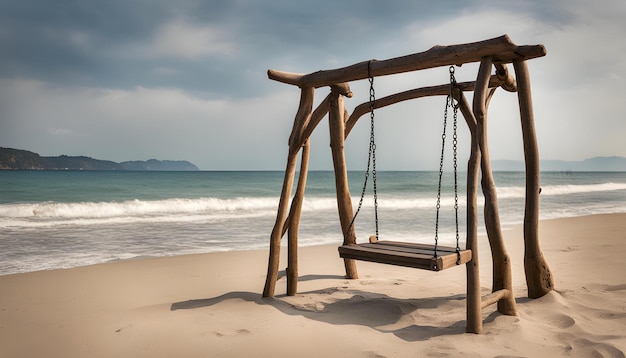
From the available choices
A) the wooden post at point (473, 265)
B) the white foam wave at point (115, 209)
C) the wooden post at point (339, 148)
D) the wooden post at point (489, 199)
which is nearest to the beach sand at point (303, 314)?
the wooden post at point (473, 265)

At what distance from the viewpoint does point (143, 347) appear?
3844 mm

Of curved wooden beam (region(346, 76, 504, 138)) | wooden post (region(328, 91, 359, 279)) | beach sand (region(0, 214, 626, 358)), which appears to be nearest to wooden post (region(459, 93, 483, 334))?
beach sand (region(0, 214, 626, 358))

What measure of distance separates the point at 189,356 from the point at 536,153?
398 cm

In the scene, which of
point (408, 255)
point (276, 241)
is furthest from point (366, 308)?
point (276, 241)

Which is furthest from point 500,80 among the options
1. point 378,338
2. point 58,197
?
point 58,197

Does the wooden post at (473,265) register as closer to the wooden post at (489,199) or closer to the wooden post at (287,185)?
the wooden post at (489,199)

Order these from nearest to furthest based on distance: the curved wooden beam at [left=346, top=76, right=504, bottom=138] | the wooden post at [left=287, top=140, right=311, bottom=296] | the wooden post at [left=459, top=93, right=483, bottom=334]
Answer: the wooden post at [left=459, top=93, right=483, bottom=334] → the curved wooden beam at [left=346, top=76, right=504, bottom=138] → the wooden post at [left=287, top=140, right=311, bottom=296]

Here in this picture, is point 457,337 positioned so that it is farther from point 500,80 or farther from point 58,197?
point 58,197

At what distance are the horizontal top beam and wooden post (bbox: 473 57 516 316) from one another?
0.13 metres

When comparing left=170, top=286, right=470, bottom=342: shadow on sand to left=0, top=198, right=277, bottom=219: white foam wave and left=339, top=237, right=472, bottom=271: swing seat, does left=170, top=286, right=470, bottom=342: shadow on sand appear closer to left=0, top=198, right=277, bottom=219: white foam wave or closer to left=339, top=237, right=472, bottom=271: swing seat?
left=339, top=237, right=472, bottom=271: swing seat

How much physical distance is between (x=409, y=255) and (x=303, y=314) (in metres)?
1.41

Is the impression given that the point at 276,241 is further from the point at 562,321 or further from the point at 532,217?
the point at 562,321

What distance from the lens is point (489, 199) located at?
4371mm

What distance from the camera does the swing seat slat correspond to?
3.75 m
